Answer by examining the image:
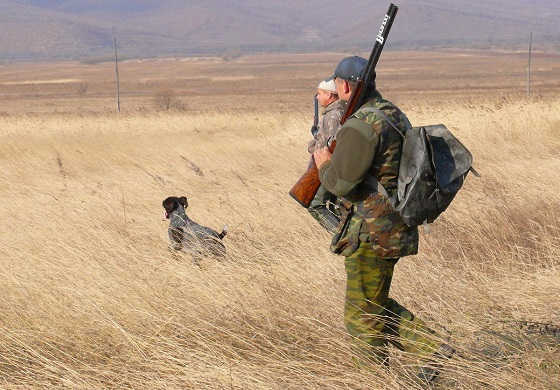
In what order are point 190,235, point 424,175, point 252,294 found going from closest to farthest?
point 424,175 → point 252,294 → point 190,235

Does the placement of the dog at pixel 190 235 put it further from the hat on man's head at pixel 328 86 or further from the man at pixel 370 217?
the man at pixel 370 217

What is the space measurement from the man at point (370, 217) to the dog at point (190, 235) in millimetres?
2228

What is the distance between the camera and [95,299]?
15.1 feet

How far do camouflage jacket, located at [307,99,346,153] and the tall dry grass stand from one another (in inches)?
35.2

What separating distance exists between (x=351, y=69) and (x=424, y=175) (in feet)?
2.17

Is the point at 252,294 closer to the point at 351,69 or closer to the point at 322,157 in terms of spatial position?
the point at 322,157

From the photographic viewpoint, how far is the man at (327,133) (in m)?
3.70

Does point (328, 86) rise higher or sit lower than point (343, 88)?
lower

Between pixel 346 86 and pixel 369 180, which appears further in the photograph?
pixel 346 86

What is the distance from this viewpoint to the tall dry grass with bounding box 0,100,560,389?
3531mm

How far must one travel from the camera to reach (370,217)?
3.38 m

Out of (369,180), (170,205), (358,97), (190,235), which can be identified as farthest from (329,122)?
(170,205)

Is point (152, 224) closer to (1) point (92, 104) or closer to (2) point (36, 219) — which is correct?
(2) point (36, 219)

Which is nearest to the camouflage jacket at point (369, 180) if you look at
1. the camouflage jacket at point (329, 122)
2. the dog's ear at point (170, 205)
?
the camouflage jacket at point (329, 122)
